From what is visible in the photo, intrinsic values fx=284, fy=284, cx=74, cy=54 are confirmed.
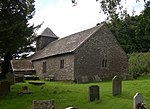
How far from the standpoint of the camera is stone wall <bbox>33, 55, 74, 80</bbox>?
33438mm

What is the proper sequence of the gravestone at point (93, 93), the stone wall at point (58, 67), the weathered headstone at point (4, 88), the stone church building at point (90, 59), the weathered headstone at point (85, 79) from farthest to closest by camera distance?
the stone wall at point (58, 67)
the stone church building at point (90, 59)
the weathered headstone at point (85, 79)
the weathered headstone at point (4, 88)
the gravestone at point (93, 93)

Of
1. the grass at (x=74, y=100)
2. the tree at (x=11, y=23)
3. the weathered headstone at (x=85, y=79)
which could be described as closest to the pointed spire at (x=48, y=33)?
the weathered headstone at (x=85, y=79)

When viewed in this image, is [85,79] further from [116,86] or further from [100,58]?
[116,86]

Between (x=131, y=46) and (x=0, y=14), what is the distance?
40.8 meters

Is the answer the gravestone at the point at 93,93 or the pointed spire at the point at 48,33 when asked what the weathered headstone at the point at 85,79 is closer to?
the gravestone at the point at 93,93

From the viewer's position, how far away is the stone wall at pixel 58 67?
33.4 m

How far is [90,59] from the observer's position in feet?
111

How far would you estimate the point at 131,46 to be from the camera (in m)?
57.6

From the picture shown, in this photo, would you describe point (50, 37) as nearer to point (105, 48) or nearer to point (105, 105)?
point (105, 48)

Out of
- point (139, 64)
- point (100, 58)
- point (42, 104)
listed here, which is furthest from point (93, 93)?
point (139, 64)

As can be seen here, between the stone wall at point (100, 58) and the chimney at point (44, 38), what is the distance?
18842 millimetres

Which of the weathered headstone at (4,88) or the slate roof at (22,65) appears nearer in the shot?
the weathered headstone at (4,88)

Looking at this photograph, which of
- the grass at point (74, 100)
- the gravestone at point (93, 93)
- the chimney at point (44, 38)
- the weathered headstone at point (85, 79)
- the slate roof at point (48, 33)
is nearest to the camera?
the grass at point (74, 100)

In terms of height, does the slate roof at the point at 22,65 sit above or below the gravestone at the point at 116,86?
above
